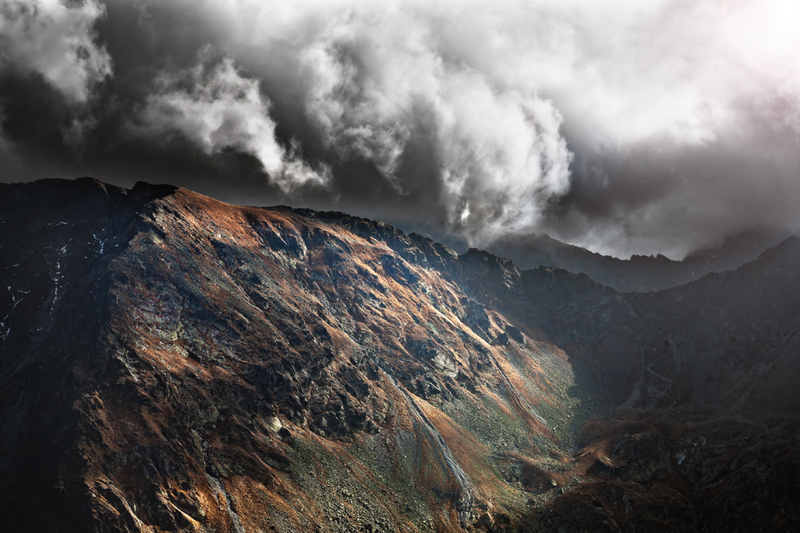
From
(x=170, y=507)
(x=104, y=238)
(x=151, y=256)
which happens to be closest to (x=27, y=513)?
(x=170, y=507)

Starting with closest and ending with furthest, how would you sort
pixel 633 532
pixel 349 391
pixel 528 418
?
1. pixel 633 532
2. pixel 349 391
3. pixel 528 418

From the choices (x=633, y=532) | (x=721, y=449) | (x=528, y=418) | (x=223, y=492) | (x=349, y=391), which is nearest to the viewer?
(x=223, y=492)

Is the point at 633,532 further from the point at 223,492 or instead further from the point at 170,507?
the point at 170,507

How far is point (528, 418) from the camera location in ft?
630

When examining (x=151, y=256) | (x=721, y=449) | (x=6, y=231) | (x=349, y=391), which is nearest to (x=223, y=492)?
(x=349, y=391)

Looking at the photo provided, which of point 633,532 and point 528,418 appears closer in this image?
point 633,532

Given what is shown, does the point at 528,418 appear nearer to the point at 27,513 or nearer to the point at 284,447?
the point at 284,447

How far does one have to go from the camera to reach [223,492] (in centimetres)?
9344

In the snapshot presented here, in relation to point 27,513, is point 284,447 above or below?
above

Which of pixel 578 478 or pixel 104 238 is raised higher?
pixel 104 238

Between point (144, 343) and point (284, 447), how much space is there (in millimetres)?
48899

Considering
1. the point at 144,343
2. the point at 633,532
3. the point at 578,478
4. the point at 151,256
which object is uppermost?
the point at 151,256

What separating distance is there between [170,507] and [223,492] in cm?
1162

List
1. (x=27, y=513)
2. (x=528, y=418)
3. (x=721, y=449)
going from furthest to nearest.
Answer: (x=528, y=418) → (x=721, y=449) → (x=27, y=513)
